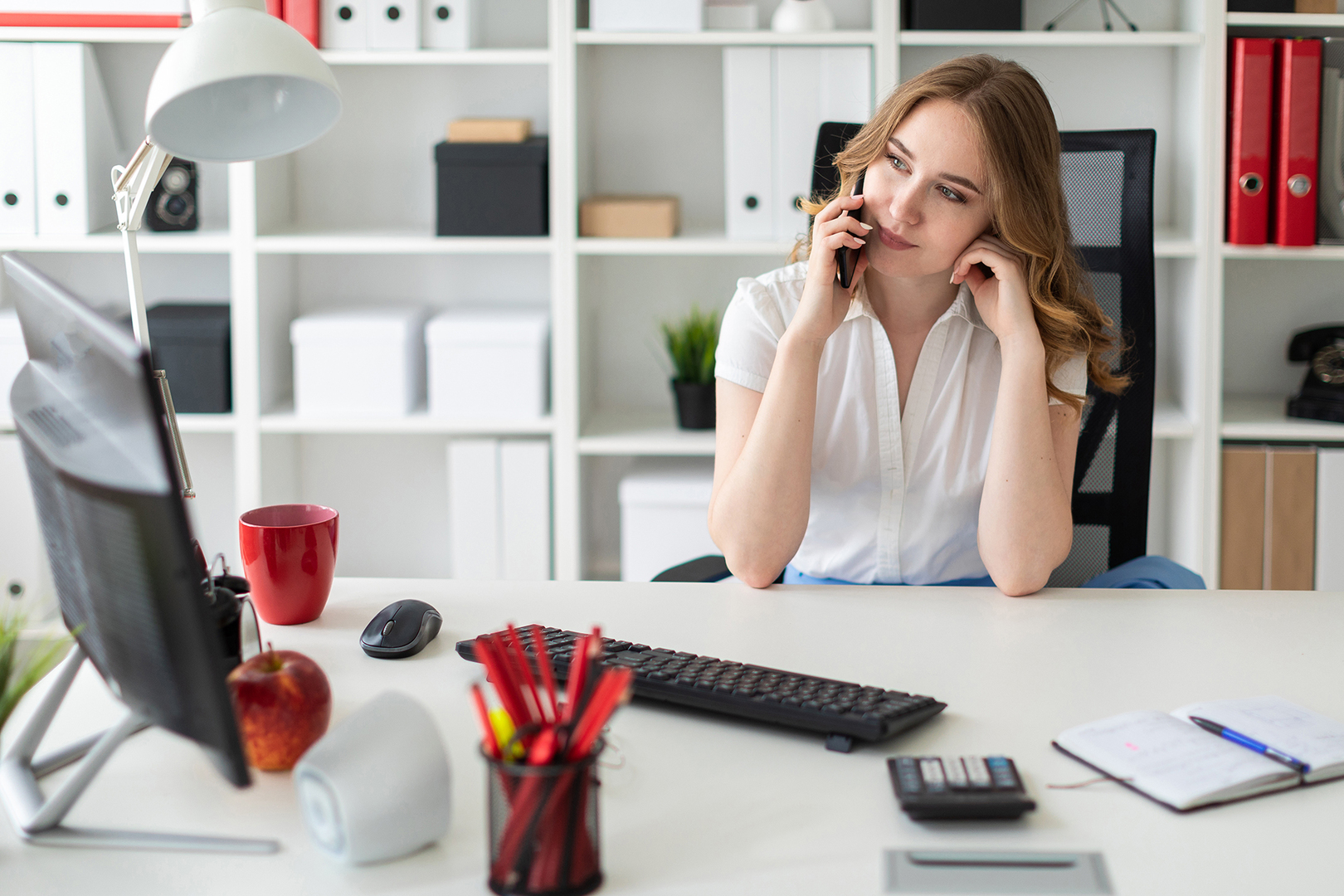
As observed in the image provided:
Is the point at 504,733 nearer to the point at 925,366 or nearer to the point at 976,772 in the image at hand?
the point at 976,772

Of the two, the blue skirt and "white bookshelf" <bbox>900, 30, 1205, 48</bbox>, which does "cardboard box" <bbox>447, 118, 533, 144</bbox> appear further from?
the blue skirt

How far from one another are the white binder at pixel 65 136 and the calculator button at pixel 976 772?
2255 mm

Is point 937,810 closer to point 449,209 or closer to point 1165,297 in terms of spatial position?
point 449,209

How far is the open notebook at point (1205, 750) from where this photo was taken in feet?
2.62

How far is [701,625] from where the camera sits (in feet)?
3.73

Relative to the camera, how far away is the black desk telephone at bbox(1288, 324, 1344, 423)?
2.43 metres

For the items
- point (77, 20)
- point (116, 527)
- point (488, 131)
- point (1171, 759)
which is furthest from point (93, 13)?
point (1171, 759)

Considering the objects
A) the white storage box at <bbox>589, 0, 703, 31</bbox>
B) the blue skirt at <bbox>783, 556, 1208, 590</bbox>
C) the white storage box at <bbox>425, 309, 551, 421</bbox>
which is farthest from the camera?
the white storage box at <bbox>425, 309, 551, 421</bbox>

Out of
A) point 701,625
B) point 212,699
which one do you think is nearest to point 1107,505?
point 701,625

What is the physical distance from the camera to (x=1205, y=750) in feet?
2.77

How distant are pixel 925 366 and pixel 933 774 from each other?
2.61 ft

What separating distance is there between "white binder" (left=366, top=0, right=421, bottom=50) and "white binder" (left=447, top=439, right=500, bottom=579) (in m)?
0.82

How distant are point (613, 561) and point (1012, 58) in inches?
56.5

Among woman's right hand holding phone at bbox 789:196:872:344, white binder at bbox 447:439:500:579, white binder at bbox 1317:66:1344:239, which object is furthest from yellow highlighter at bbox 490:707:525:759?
white binder at bbox 1317:66:1344:239
